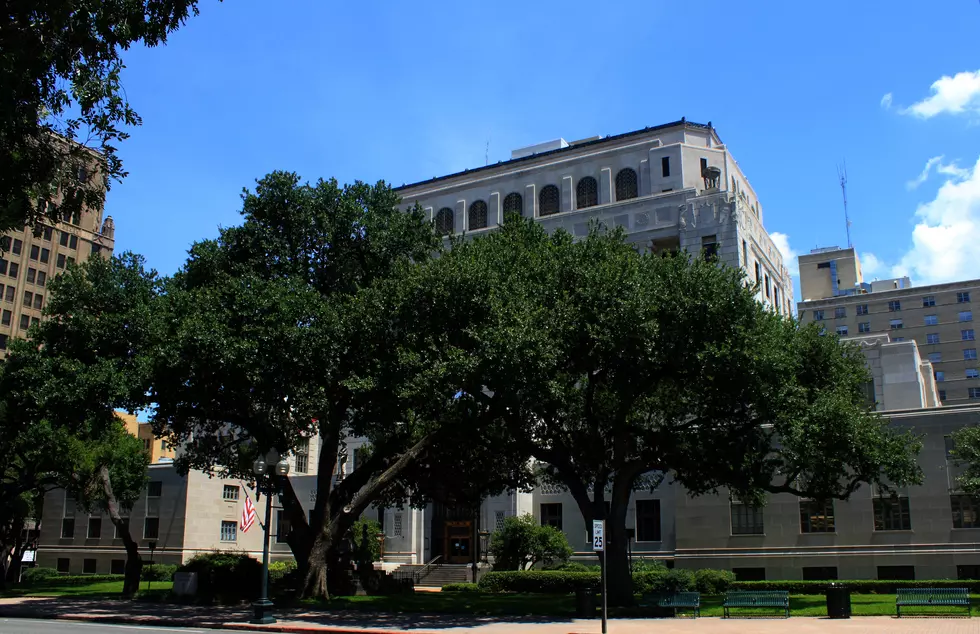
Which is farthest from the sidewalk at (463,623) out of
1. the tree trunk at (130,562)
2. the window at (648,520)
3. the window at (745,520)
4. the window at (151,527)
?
the window at (151,527)

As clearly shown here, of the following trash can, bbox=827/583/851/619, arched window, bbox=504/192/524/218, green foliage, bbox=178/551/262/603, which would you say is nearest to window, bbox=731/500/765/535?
trash can, bbox=827/583/851/619

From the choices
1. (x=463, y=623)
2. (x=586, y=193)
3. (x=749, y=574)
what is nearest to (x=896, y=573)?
(x=749, y=574)

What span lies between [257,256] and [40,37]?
62.9 feet

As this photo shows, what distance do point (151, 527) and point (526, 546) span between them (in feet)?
105

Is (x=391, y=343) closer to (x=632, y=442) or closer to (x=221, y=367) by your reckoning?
(x=221, y=367)

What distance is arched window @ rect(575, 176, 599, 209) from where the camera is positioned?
71.1 m

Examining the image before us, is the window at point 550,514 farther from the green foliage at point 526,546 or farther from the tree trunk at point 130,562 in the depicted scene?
the tree trunk at point 130,562

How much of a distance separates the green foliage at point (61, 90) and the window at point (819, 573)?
126 feet

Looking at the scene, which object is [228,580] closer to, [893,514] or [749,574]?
[749,574]

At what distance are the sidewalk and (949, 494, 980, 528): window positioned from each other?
16.5 m

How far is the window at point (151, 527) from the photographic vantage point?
2532 inches

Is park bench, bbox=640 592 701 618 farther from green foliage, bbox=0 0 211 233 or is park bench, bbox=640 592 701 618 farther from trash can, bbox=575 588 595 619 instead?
green foliage, bbox=0 0 211 233

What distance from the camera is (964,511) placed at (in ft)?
130

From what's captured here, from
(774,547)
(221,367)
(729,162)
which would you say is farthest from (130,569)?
(729,162)
